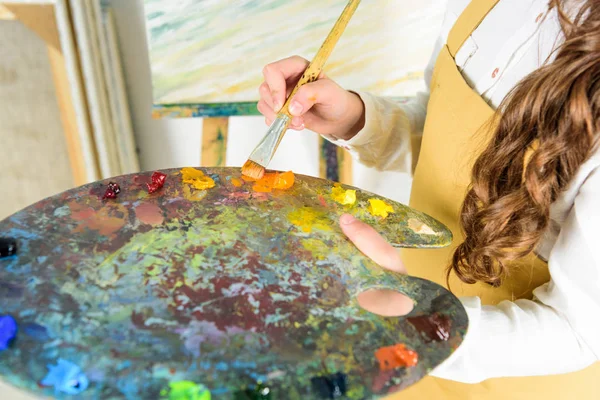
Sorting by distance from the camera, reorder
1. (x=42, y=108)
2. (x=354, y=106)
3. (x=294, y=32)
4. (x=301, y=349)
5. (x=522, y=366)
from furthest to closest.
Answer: (x=42, y=108), (x=294, y=32), (x=354, y=106), (x=522, y=366), (x=301, y=349)

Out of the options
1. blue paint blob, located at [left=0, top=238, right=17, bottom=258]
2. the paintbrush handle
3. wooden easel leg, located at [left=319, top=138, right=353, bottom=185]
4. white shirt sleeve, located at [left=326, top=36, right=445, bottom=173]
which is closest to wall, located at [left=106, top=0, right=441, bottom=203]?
wooden easel leg, located at [left=319, top=138, right=353, bottom=185]

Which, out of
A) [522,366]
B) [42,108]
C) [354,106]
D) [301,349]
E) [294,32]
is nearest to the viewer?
[301,349]

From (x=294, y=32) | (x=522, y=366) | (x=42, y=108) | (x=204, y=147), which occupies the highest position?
(x=294, y=32)

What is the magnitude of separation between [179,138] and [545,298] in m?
0.96

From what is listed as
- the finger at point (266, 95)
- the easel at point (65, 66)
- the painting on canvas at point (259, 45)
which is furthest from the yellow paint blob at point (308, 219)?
the easel at point (65, 66)

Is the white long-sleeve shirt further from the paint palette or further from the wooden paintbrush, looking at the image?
the wooden paintbrush

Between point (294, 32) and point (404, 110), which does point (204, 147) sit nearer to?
point (294, 32)

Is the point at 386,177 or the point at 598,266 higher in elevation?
the point at 598,266

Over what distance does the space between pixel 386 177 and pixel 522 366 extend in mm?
705

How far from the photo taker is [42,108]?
3.79ft

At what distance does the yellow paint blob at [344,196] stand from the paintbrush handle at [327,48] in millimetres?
130

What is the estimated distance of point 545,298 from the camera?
Result: 537 millimetres

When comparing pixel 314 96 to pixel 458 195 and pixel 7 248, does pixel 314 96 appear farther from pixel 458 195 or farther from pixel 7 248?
pixel 7 248

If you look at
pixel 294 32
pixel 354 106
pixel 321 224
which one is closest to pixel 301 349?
pixel 321 224
